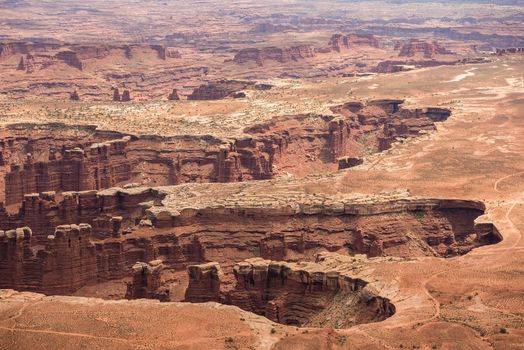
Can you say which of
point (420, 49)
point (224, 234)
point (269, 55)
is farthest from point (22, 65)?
point (224, 234)

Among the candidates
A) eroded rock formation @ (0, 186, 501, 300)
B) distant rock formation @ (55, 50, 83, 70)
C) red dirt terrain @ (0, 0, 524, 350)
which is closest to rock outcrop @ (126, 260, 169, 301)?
red dirt terrain @ (0, 0, 524, 350)

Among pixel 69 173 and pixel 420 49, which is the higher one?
pixel 69 173

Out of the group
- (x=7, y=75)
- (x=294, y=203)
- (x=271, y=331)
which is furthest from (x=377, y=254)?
(x=7, y=75)

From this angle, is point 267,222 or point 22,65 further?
point 22,65

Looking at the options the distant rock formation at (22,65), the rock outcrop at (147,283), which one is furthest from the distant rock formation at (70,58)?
the rock outcrop at (147,283)

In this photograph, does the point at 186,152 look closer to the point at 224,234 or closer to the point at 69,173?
the point at 69,173

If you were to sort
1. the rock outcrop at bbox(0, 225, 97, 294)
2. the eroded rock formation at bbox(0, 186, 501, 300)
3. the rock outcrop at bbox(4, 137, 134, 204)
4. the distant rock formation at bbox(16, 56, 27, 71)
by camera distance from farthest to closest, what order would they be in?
1. the distant rock formation at bbox(16, 56, 27, 71)
2. the rock outcrop at bbox(4, 137, 134, 204)
3. the eroded rock formation at bbox(0, 186, 501, 300)
4. the rock outcrop at bbox(0, 225, 97, 294)

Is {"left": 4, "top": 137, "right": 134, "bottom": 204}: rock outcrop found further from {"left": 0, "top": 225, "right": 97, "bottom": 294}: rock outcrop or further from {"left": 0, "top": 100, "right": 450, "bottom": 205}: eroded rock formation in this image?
{"left": 0, "top": 225, "right": 97, "bottom": 294}: rock outcrop

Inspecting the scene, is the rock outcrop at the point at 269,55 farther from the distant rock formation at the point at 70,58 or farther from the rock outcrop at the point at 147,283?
the rock outcrop at the point at 147,283
